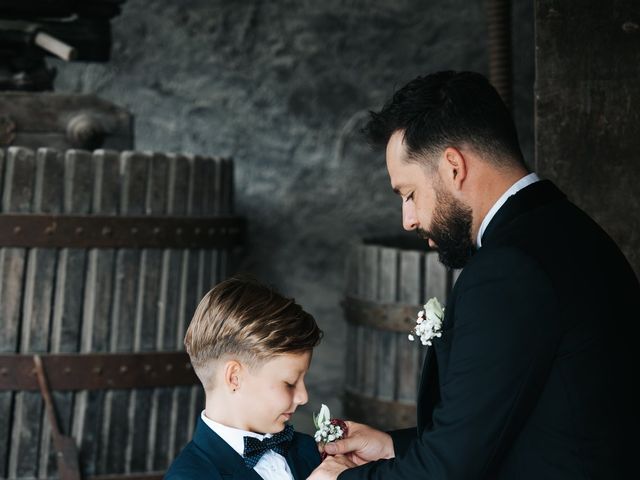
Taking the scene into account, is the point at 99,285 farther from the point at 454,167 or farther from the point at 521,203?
the point at 521,203

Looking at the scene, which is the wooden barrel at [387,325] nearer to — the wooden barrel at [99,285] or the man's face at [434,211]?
the wooden barrel at [99,285]

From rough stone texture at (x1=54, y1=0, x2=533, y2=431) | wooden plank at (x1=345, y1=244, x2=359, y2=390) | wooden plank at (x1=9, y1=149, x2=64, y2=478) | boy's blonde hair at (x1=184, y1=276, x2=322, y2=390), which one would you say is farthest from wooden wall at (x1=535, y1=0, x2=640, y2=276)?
rough stone texture at (x1=54, y1=0, x2=533, y2=431)

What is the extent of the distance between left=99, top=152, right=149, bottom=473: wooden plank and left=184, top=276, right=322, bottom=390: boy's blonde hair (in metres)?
1.65

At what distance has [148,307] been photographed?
13.0 ft

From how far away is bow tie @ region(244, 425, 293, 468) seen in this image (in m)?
2.22

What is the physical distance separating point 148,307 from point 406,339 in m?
1.26

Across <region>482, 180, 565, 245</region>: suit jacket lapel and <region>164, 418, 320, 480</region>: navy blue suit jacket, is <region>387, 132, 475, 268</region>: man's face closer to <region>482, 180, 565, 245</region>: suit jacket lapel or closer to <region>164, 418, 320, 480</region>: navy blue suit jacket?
<region>482, 180, 565, 245</region>: suit jacket lapel

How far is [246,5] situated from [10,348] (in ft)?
9.37

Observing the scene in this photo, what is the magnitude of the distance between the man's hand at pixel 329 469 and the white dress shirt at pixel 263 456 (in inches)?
3.8

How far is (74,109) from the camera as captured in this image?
4.32 meters

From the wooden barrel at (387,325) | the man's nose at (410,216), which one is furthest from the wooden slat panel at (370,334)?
the man's nose at (410,216)

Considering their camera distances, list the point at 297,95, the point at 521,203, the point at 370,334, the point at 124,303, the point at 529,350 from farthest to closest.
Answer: the point at 297,95 < the point at 370,334 < the point at 124,303 < the point at 521,203 < the point at 529,350

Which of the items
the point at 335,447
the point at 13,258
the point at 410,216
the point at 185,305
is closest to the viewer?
the point at 410,216

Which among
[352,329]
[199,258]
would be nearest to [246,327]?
[199,258]
